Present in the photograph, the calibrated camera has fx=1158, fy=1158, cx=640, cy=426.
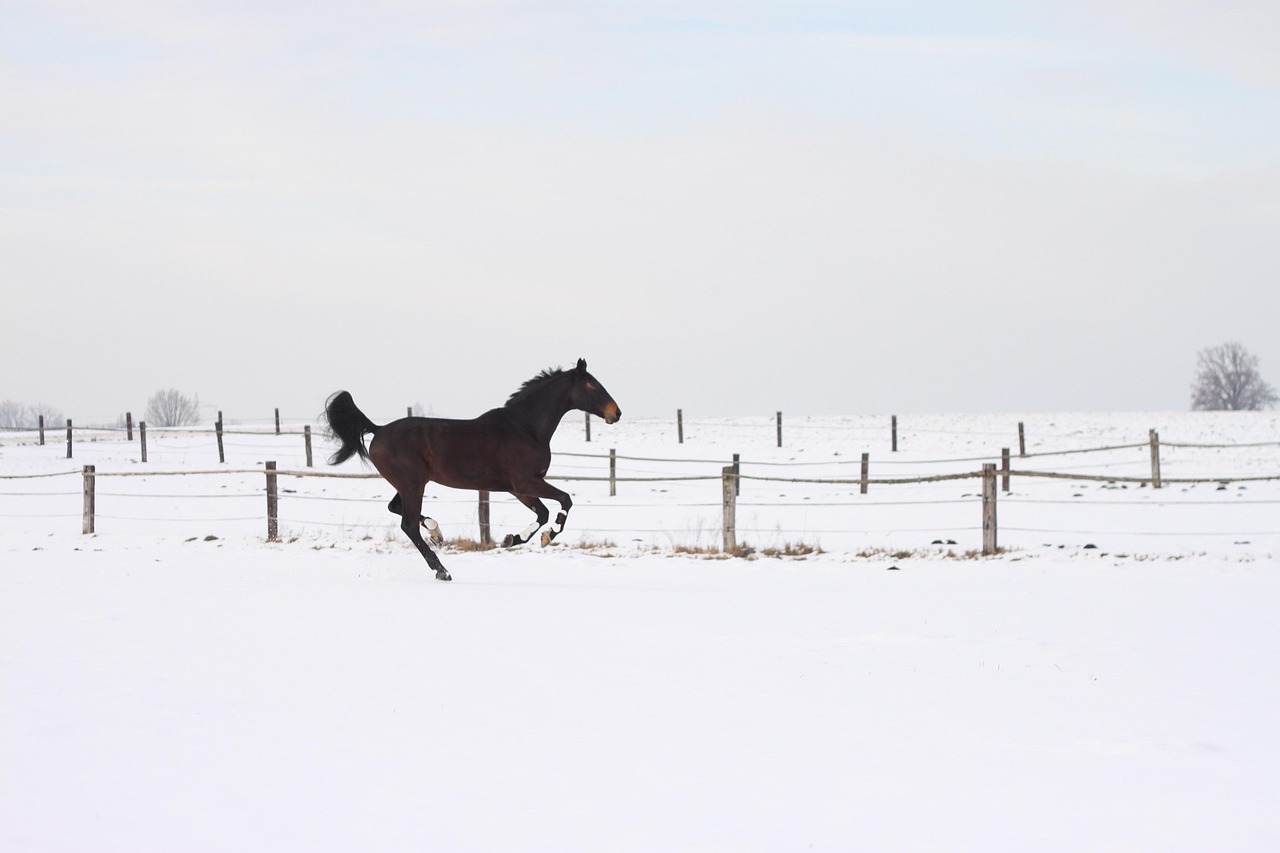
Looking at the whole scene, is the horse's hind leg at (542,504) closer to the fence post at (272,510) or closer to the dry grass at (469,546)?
the dry grass at (469,546)

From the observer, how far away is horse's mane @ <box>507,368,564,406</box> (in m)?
11.4

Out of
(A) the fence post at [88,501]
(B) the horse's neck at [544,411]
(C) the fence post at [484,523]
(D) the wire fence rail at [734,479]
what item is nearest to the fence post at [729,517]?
(D) the wire fence rail at [734,479]

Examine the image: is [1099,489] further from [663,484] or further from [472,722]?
[472,722]

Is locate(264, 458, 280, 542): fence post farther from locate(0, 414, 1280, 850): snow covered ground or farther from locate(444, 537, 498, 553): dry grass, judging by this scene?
locate(444, 537, 498, 553): dry grass

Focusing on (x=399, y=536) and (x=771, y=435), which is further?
(x=771, y=435)

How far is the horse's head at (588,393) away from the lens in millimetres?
11266

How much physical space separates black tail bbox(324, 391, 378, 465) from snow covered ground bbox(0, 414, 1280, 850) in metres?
1.30

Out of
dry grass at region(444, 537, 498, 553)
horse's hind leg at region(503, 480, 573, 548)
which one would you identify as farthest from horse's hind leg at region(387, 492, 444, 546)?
dry grass at region(444, 537, 498, 553)

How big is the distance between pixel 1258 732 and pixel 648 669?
10.4 feet

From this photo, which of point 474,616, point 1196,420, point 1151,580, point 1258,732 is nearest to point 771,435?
point 1196,420

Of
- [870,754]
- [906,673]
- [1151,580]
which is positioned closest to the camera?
[870,754]

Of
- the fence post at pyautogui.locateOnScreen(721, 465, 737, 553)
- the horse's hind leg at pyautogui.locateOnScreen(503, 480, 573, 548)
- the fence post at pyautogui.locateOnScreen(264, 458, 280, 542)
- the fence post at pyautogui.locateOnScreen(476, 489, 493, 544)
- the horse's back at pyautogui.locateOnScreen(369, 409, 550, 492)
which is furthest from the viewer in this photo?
the fence post at pyautogui.locateOnScreen(264, 458, 280, 542)

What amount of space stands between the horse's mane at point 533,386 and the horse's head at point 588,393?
0.22m

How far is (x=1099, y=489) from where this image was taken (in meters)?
23.8
